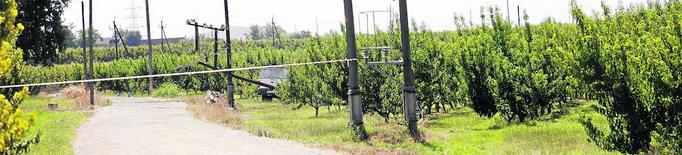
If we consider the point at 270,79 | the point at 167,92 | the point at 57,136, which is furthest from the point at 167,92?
the point at 57,136

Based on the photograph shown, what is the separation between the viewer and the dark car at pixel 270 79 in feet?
110

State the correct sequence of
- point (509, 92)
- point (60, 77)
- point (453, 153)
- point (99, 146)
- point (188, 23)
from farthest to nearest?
1. point (60, 77)
2. point (188, 23)
3. point (509, 92)
4. point (99, 146)
5. point (453, 153)

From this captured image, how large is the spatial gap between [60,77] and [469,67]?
6229 centimetres

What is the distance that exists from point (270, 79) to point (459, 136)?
20.2 metres

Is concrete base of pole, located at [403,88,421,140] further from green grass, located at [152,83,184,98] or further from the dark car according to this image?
green grass, located at [152,83,184,98]

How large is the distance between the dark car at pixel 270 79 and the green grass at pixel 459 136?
43.1 ft

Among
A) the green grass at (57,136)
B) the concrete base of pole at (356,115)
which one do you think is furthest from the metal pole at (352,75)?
the green grass at (57,136)

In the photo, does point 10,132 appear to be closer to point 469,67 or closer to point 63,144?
point 63,144

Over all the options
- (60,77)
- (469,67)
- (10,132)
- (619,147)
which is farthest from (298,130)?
(60,77)

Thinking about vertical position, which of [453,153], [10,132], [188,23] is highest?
[188,23]

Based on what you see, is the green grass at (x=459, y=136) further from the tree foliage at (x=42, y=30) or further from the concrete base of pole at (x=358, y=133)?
the tree foliage at (x=42, y=30)

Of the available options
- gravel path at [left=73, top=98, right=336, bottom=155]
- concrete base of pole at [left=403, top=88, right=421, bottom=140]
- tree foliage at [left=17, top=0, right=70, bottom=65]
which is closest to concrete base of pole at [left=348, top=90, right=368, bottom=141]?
concrete base of pole at [left=403, top=88, right=421, bottom=140]

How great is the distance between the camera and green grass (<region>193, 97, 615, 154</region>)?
41.1 ft

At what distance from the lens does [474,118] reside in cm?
1998
